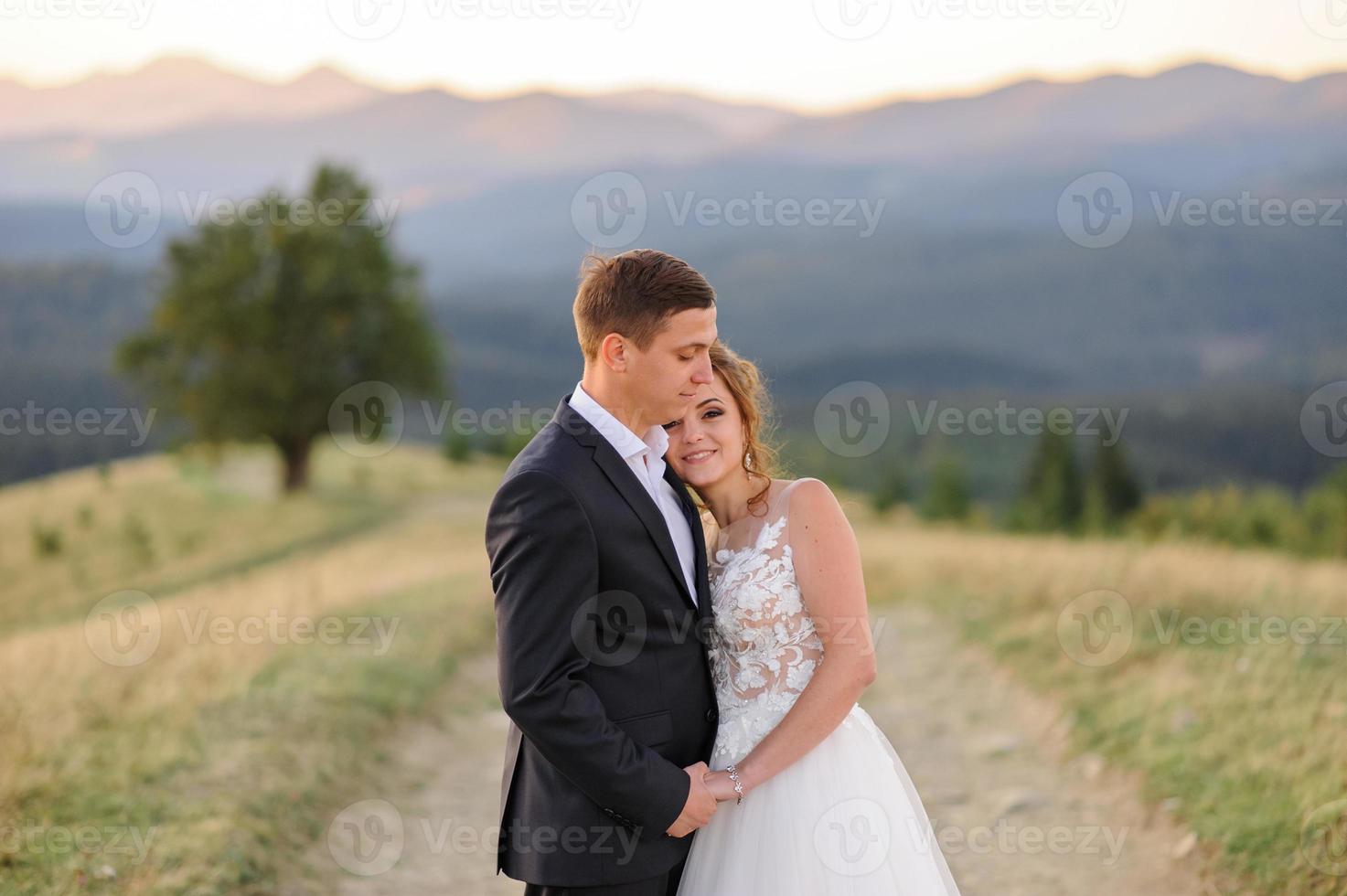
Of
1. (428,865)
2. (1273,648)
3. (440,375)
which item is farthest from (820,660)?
(440,375)

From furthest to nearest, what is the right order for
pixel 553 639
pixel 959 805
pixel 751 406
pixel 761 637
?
pixel 959 805
pixel 751 406
pixel 761 637
pixel 553 639

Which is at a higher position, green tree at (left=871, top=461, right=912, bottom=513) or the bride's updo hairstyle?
the bride's updo hairstyle

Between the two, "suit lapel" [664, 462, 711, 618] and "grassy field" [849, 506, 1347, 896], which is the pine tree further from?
"suit lapel" [664, 462, 711, 618]

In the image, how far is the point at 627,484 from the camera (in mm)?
3078

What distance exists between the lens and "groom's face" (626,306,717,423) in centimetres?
314

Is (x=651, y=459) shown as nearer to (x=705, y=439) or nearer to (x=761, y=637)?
(x=705, y=439)

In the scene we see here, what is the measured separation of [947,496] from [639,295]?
56.0 m

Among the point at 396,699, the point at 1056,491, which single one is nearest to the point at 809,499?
the point at 396,699

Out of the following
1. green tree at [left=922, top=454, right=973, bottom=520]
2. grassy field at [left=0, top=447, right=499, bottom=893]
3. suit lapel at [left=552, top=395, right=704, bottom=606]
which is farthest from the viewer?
green tree at [left=922, top=454, right=973, bottom=520]

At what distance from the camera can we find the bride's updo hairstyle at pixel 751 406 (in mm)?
3744

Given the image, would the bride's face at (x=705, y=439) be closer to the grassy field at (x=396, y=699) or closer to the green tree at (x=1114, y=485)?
the grassy field at (x=396, y=699)

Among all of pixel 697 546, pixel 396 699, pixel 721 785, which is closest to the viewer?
pixel 721 785

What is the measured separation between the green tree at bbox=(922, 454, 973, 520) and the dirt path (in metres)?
48.2

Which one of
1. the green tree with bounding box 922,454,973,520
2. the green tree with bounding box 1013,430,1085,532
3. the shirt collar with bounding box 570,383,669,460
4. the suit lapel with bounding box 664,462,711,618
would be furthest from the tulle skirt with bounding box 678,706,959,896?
the green tree with bounding box 922,454,973,520
